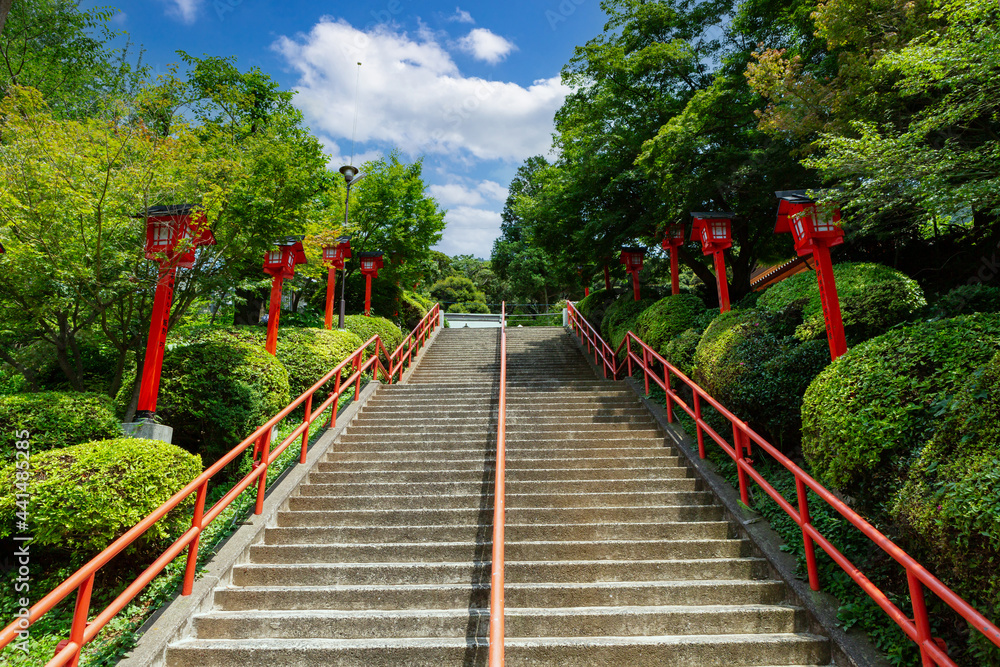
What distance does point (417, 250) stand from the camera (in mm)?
16359

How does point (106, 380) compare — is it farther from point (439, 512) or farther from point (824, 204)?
point (824, 204)

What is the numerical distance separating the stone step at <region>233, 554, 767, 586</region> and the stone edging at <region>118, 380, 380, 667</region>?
0.58 feet

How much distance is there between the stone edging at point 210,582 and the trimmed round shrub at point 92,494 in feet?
1.78

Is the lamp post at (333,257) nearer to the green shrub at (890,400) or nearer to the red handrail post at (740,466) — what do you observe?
the red handrail post at (740,466)

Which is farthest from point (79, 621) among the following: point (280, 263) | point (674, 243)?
point (674, 243)

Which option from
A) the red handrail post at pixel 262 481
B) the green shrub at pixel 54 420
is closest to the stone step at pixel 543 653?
the red handrail post at pixel 262 481

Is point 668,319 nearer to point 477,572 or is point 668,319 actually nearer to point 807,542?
point 807,542

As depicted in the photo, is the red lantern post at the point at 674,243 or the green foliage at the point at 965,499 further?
the red lantern post at the point at 674,243

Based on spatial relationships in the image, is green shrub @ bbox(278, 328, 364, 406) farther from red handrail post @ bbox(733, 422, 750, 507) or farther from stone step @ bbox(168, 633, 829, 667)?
red handrail post @ bbox(733, 422, 750, 507)

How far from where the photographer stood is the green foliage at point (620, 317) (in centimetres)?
1141

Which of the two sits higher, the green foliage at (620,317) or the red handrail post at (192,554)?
the green foliage at (620,317)

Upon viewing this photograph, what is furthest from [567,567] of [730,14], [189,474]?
[730,14]

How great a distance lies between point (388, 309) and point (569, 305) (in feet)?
21.9

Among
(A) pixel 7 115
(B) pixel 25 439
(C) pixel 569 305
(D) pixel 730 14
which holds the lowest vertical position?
(B) pixel 25 439
